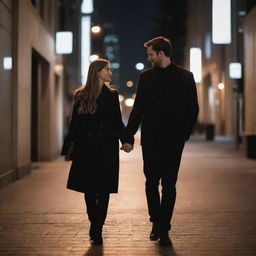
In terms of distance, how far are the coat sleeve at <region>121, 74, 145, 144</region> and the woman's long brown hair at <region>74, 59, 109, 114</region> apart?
41 cm

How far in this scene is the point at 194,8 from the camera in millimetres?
54031

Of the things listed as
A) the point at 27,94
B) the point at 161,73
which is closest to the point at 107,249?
the point at 161,73

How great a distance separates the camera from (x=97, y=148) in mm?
6062

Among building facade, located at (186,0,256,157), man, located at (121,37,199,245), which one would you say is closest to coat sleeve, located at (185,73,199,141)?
man, located at (121,37,199,245)

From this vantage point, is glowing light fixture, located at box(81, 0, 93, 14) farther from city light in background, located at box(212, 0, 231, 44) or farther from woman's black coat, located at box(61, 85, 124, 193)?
woman's black coat, located at box(61, 85, 124, 193)

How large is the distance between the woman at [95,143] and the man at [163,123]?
21cm

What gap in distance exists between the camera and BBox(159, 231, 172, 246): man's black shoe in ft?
19.2

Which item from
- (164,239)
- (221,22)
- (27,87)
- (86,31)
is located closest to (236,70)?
(221,22)

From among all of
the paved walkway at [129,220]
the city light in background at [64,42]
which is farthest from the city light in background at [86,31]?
the paved walkway at [129,220]

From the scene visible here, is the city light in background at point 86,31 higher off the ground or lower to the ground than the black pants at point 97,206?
higher

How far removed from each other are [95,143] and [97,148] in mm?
58

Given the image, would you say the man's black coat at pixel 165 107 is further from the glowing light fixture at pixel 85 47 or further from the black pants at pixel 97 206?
the glowing light fixture at pixel 85 47

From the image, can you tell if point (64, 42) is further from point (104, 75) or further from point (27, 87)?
point (104, 75)

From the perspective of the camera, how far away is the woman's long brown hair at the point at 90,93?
6043 mm
